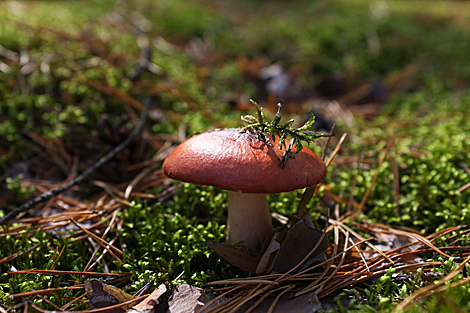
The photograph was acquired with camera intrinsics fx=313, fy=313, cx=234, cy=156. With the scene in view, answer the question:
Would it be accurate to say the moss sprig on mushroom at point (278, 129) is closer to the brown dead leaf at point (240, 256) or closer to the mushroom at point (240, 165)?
the mushroom at point (240, 165)

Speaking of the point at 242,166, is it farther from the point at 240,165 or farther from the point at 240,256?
the point at 240,256

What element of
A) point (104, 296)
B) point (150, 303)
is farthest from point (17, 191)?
point (150, 303)

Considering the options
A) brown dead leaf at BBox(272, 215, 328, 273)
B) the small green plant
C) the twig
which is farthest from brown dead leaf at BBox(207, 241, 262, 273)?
the small green plant

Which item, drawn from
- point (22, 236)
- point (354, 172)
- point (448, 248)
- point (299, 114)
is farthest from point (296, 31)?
point (22, 236)

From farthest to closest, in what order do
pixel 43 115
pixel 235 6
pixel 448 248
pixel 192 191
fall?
pixel 235 6
pixel 43 115
pixel 192 191
pixel 448 248

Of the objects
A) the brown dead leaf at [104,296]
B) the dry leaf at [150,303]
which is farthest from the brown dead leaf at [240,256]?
the brown dead leaf at [104,296]

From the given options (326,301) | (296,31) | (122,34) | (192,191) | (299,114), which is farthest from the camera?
(296,31)

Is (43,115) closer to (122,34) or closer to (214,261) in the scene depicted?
(122,34)

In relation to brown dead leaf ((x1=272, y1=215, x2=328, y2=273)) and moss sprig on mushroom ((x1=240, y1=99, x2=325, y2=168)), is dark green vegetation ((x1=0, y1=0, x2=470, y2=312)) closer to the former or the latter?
brown dead leaf ((x1=272, y1=215, x2=328, y2=273))

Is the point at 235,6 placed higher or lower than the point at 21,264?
higher
